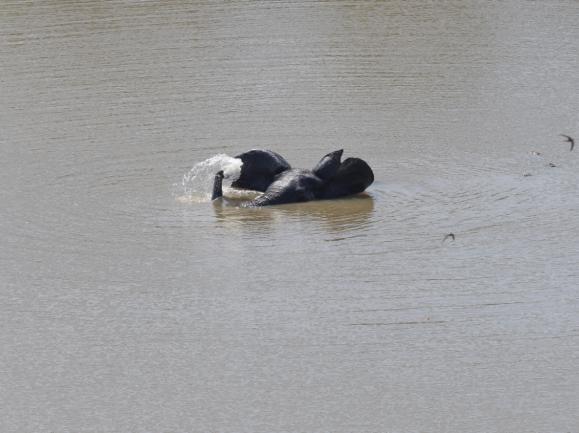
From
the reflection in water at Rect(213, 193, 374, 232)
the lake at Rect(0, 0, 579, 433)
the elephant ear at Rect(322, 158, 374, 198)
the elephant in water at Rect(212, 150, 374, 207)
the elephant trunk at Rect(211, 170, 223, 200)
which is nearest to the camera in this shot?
the lake at Rect(0, 0, 579, 433)

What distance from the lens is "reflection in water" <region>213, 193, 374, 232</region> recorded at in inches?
557

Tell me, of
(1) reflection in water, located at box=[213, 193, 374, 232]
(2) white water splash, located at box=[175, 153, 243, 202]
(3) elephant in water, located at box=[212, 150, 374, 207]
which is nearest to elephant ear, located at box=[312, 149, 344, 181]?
(3) elephant in water, located at box=[212, 150, 374, 207]

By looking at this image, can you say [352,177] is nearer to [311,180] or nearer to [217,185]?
[311,180]

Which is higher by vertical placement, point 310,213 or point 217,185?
point 217,185

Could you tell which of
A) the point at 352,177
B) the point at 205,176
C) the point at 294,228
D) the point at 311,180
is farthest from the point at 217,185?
the point at 294,228

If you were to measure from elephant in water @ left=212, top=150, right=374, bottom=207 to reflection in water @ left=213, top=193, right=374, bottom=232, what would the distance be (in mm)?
83

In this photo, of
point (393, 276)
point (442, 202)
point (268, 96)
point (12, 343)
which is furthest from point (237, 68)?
point (12, 343)

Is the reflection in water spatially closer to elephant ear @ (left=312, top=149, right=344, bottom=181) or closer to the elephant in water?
the elephant in water

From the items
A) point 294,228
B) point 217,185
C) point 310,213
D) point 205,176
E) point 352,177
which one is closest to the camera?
point 294,228

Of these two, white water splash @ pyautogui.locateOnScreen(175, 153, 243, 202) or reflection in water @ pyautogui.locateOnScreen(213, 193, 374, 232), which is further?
white water splash @ pyautogui.locateOnScreen(175, 153, 243, 202)

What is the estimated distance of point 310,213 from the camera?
14.6 meters

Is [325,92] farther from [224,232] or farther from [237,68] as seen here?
A: [224,232]

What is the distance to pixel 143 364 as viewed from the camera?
10.6m

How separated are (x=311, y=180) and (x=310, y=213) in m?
0.56
